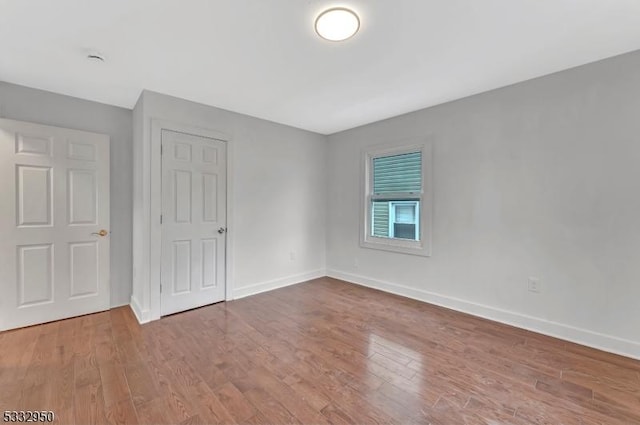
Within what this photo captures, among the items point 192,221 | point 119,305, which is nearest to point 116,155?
point 192,221

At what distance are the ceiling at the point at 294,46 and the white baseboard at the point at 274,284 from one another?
2439 mm

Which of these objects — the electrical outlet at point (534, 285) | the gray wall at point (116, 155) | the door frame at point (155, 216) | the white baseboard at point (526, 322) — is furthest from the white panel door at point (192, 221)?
the electrical outlet at point (534, 285)

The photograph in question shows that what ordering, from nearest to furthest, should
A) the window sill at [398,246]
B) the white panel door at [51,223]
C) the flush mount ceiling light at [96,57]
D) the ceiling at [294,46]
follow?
the ceiling at [294,46]
the flush mount ceiling light at [96,57]
the white panel door at [51,223]
the window sill at [398,246]

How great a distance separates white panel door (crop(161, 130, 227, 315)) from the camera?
3100 millimetres

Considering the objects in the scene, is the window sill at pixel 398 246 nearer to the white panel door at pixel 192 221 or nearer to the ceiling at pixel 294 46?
the ceiling at pixel 294 46

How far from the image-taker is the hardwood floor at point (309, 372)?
1.65 metres

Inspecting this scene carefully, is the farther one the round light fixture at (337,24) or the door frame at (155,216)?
the door frame at (155,216)

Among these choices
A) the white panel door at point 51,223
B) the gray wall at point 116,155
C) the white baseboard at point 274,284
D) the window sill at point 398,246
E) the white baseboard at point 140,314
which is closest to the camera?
the white panel door at point 51,223

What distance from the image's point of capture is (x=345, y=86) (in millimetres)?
2885

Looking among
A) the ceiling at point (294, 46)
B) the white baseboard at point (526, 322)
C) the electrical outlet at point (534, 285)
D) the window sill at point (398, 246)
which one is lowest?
the white baseboard at point (526, 322)

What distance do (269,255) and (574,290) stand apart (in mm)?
3415

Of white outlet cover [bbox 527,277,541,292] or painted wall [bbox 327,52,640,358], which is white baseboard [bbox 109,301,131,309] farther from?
white outlet cover [bbox 527,277,541,292]

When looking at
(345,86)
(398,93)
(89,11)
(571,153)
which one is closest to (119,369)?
(89,11)

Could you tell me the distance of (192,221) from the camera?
3283 mm
